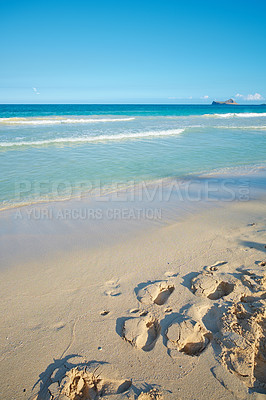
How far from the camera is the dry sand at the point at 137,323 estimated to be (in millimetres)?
1815

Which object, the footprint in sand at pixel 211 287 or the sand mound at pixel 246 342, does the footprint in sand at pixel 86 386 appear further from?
the footprint in sand at pixel 211 287

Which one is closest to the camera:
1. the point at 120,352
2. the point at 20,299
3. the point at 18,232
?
the point at 120,352

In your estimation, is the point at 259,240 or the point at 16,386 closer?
the point at 16,386

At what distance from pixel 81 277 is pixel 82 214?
80.8 inches

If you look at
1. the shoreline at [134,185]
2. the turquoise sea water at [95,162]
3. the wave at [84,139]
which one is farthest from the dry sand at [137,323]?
Answer: the wave at [84,139]

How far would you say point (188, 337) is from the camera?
2117 mm

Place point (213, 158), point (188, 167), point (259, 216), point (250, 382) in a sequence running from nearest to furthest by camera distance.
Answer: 1. point (250, 382)
2. point (259, 216)
3. point (188, 167)
4. point (213, 158)

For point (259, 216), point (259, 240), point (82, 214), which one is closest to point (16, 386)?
point (82, 214)

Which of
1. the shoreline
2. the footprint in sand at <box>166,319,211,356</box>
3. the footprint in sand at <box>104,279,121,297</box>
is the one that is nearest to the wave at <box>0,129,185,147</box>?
the shoreline

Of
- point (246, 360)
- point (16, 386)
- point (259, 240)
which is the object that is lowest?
point (16, 386)

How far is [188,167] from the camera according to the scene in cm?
835

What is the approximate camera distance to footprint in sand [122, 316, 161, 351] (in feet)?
6.94

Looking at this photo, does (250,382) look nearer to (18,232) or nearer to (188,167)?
(18,232)

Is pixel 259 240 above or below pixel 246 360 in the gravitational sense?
above
